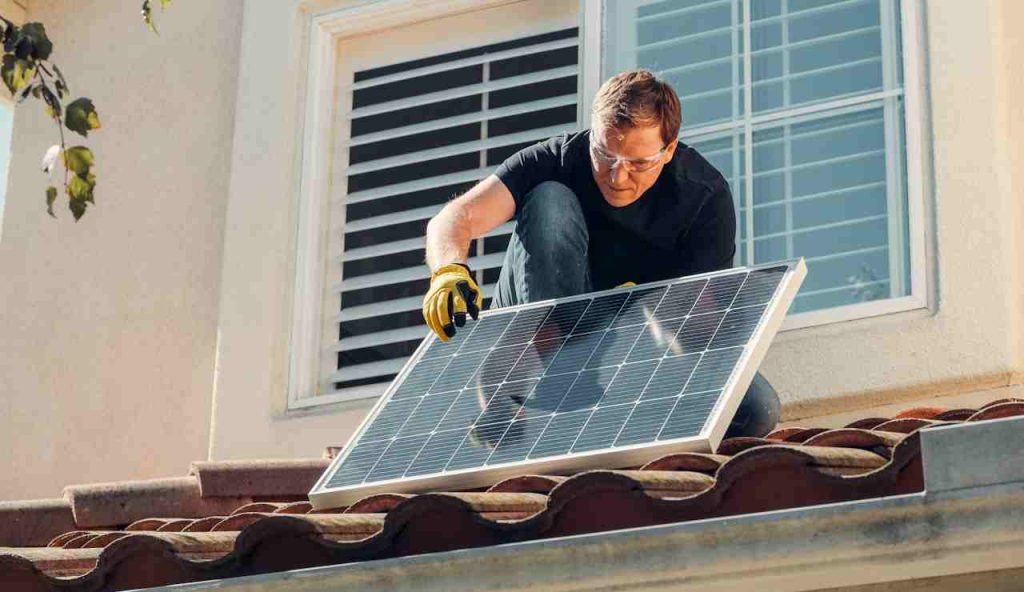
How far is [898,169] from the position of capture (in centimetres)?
843

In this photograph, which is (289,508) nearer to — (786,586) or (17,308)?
(786,586)


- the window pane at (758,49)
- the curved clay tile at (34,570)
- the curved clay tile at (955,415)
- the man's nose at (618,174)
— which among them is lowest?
the curved clay tile at (34,570)

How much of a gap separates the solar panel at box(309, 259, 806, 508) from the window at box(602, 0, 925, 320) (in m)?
1.62

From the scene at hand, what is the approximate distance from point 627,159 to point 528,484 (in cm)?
150

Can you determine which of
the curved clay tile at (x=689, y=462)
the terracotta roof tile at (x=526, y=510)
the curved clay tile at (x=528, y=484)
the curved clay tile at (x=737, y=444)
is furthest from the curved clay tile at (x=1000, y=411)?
the curved clay tile at (x=528, y=484)

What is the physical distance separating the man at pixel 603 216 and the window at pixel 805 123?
3.55 feet

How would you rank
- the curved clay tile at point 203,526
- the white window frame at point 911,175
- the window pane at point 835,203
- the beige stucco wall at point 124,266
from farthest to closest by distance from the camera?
the beige stucco wall at point 124,266 < the window pane at point 835,203 < the white window frame at point 911,175 < the curved clay tile at point 203,526

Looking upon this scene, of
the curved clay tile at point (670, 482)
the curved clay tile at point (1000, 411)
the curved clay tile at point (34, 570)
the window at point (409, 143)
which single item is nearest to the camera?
the curved clay tile at point (670, 482)

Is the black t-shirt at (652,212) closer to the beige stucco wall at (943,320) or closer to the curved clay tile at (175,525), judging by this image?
the beige stucco wall at (943,320)

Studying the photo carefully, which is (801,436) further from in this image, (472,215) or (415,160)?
(415,160)

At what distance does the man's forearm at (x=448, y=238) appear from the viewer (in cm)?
709

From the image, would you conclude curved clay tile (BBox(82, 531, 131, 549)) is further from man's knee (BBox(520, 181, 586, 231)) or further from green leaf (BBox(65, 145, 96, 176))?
man's knee (BBox(520, 181, 586, 231))

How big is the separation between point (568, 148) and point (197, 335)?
294cm

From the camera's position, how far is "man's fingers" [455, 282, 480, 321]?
22.8 feet
